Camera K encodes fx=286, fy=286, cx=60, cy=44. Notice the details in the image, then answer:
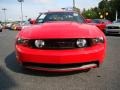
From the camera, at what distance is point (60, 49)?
510 cm

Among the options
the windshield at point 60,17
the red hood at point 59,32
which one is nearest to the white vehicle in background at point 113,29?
the windshield at point 60,17

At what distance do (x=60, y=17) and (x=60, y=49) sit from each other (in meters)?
2.19

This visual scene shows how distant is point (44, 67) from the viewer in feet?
16.8

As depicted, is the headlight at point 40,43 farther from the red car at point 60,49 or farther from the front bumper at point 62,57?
the front bumper at point 62,57

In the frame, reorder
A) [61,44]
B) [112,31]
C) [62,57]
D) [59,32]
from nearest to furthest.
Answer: [62,57] < [61,44] < [59,32] < [112,31]

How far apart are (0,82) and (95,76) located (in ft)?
5.71

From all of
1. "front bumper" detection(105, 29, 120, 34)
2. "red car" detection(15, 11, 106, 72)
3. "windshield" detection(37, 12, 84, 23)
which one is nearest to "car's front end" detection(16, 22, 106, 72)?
"red car" detection(15, 11, 106, 72)

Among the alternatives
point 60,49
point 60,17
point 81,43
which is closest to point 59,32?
point 60,49

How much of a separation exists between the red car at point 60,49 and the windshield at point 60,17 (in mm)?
1640

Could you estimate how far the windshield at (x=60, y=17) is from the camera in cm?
708

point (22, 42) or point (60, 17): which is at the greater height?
point (60, 17)

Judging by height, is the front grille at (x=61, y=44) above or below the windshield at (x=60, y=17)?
below

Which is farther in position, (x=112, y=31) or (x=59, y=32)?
(x=112, y=31)

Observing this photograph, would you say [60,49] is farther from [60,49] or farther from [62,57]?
[62,57]
